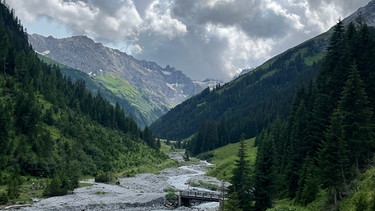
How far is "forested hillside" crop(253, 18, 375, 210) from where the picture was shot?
41.7 meters

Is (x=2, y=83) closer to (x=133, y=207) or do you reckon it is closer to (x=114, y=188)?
(x=114, y=188)

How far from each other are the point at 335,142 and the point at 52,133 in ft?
295

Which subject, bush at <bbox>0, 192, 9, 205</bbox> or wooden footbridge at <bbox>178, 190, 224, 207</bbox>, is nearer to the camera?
bush at <bbox>0, 192, 9, 205</bbox>

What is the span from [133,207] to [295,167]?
1226 inches

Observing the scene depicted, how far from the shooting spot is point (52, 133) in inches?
4363

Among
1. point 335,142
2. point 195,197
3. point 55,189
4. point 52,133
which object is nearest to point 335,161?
point 335,142

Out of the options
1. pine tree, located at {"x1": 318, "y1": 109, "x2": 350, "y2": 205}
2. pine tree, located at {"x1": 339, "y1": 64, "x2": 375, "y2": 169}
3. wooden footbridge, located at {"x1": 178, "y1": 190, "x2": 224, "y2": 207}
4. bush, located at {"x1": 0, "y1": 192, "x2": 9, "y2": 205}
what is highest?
pine tree, located at {"x1": 339, "y1": 64, "x2": 375, "y2": 169}

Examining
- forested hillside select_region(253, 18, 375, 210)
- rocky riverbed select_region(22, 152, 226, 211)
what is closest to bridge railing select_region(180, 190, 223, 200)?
rocky riverbed select_region(22, 152, 226, 211)

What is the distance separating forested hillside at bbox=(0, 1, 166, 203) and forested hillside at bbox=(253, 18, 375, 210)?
44.0 metres

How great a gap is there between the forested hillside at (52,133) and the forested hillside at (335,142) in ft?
144

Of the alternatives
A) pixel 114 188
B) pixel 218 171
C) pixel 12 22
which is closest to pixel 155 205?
pixel 114 188

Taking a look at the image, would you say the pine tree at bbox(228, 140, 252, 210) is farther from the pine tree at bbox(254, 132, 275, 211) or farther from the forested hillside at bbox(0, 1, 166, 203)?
the forested hillside at bbox(0, 1, 166, 203)

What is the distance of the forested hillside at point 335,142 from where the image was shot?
41.7 meters

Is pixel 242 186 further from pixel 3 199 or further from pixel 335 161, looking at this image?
pixel 3 199
